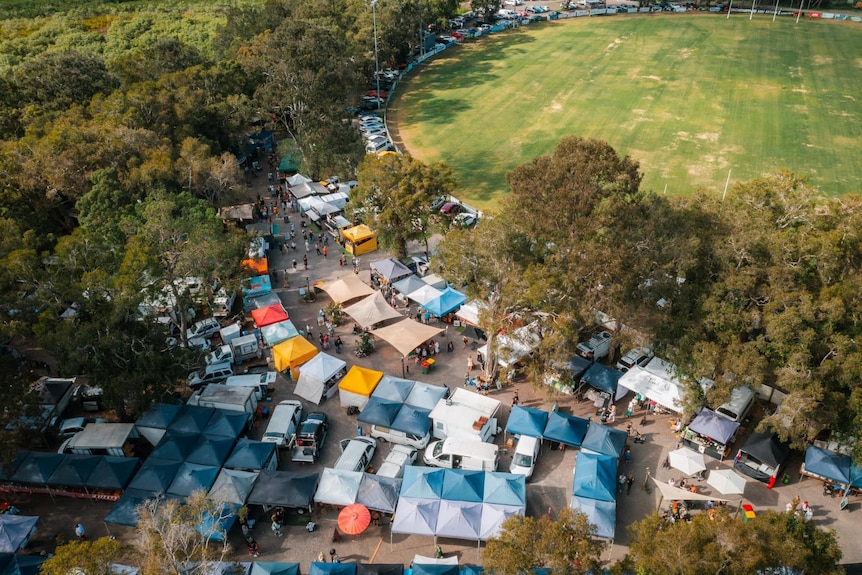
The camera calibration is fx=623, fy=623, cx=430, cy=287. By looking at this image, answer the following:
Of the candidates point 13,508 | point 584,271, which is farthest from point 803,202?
point 13,508

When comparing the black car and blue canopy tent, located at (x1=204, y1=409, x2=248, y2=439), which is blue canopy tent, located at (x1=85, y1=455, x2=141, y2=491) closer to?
blue canopy tent, located at (x1=204, y1=409, x2=248, y2=439)

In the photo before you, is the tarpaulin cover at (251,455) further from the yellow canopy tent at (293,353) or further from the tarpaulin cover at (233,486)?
the yellow canopy tent at (293,353)

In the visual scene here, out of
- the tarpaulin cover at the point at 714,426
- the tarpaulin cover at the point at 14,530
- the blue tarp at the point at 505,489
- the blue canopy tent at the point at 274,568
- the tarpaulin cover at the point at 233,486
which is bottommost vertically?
the tarpaulin cover at the point at 14,530

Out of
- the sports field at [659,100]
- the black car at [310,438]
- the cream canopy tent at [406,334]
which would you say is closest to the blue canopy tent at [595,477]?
the cream canopy tent at [406,334]

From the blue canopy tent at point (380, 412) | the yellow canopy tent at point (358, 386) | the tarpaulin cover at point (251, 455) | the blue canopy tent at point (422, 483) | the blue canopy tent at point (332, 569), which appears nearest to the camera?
the blue canopy tent at point (332, 569)

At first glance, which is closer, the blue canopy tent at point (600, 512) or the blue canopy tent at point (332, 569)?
the blue canopy tent at point (332, 569)

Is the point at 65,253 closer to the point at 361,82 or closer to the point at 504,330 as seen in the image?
the point at 504,330

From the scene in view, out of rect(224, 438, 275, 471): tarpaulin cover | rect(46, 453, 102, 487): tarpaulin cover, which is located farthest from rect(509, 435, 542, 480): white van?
rect(46, 453, 102, 487): tarpaulin cover
